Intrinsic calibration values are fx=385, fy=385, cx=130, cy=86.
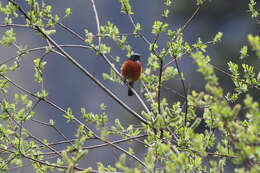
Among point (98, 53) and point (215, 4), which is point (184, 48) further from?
point (215, 4)

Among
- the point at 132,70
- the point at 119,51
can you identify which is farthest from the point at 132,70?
the point at 119,51

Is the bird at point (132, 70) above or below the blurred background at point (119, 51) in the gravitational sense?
below

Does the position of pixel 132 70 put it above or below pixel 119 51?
below

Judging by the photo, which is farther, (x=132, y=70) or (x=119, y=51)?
(x=119, y=51)

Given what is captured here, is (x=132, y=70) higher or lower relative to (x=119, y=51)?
lower

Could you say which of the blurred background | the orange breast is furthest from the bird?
the blurred background

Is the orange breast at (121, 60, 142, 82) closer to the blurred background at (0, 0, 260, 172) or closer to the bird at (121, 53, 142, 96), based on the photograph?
the bird at (121, 53, 142, 96)

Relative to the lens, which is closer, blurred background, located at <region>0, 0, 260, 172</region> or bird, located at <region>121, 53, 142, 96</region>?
bird, located at <region>121, 53, 142, 96</region>

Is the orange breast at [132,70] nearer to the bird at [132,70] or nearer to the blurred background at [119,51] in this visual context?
the bird at [132,70]

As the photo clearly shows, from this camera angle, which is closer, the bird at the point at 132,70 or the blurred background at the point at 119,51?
the bird at the point at 132,70

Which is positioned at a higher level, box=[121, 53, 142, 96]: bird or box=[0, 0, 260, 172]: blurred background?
box=[0, 0, 260, 172]: blurred background

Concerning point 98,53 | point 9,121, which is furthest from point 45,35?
point 9,121

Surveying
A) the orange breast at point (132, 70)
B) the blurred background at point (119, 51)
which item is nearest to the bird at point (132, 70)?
the orange breast at point (132, 70)

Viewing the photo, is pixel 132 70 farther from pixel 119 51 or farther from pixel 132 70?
pixel 119 51
